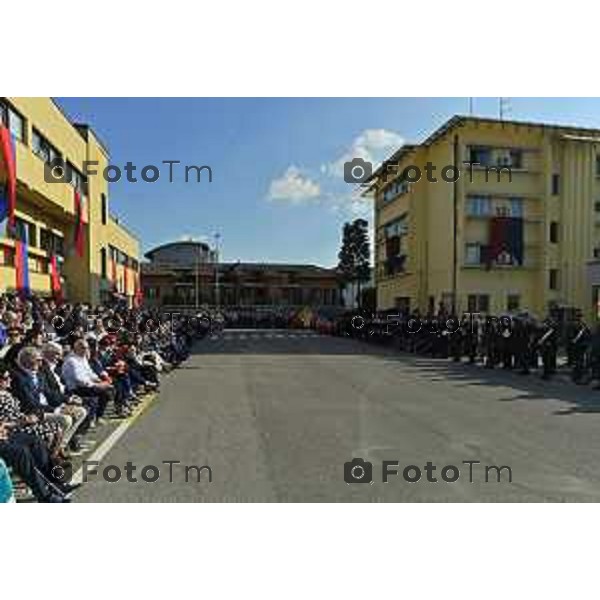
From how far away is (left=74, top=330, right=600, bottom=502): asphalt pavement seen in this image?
630 cm

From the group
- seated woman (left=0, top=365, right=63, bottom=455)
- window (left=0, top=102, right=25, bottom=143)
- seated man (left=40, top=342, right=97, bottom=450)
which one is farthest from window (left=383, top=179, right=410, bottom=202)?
seated woman (left=0, top=365, right=63, bottom=455)

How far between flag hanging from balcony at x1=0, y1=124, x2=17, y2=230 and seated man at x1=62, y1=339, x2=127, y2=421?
11.5 metres

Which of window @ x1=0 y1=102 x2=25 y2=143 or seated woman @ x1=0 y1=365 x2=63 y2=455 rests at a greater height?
window @ x1=0 y1=102 x2=25 y2=143

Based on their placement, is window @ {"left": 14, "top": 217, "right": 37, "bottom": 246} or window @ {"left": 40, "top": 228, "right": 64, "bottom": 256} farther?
window @ {"left": 40, "top": 228, "right": 64, "bottom": 256}

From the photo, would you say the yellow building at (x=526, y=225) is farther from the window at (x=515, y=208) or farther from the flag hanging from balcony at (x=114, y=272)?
the flag hanging from balcony at (x=114, y=272)

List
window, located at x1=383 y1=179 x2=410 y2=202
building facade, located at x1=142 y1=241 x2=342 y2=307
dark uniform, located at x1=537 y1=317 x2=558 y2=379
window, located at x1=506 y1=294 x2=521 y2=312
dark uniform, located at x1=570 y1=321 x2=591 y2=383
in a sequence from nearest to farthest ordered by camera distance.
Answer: dark uniform, located at x1=570 y1=321 x2=591 y2=383
dark uniform, located at x1=537 y1=317 x2=558 y2=379
window, located at x1=506 y1=294 x2=521 y2=312
window, located at x1=383 y1=179 x2=410 y2=202
building facade, located at x1=142 y1=241 x2=342 y2=307

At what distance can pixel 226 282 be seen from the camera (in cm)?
5578

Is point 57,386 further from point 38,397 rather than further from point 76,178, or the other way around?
point 76,178

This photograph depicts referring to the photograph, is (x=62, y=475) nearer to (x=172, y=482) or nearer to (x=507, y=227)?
(x=172, y=482)

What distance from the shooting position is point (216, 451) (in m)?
7.95

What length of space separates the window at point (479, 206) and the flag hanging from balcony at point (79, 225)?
19.8 m


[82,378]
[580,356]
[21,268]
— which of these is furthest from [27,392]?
[21,268]

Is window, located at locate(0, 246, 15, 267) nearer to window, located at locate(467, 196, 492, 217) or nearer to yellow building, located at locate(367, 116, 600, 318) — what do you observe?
yellow building, located at locate(367, 116, 600, 318)

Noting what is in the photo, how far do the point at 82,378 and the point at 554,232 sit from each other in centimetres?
3295
